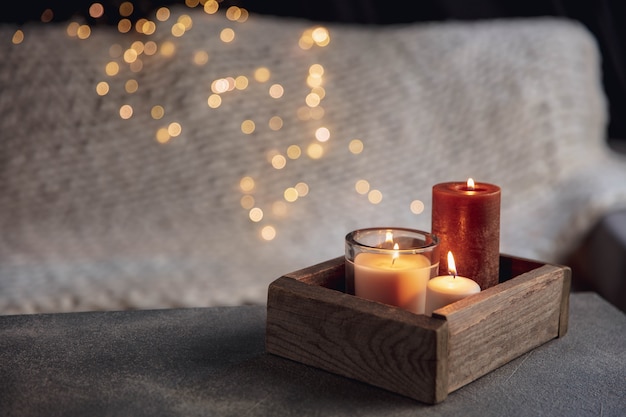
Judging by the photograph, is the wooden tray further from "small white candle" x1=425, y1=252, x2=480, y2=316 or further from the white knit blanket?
the white knit blanket

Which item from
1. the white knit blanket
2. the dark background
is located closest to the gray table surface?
the white knit blanket

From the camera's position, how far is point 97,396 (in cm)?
70

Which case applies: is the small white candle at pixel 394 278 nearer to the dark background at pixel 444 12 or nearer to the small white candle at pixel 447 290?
the small white candle at pixel 447 290

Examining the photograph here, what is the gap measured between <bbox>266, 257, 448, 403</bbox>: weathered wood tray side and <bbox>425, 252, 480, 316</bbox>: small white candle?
A: 66mm

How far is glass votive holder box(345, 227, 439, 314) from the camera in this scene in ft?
2.52

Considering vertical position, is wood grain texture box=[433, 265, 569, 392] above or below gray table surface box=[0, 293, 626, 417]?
above

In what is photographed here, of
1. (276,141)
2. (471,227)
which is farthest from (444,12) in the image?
(471,227)

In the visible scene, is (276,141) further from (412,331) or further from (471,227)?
(412,331)

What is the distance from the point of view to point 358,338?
72 cm

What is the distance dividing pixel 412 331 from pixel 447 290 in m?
0.09

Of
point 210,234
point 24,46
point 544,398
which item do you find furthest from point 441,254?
point 24,46

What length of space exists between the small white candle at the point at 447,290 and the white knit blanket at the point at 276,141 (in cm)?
62

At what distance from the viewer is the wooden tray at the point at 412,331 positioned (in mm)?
690

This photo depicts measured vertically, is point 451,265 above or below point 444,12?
below
